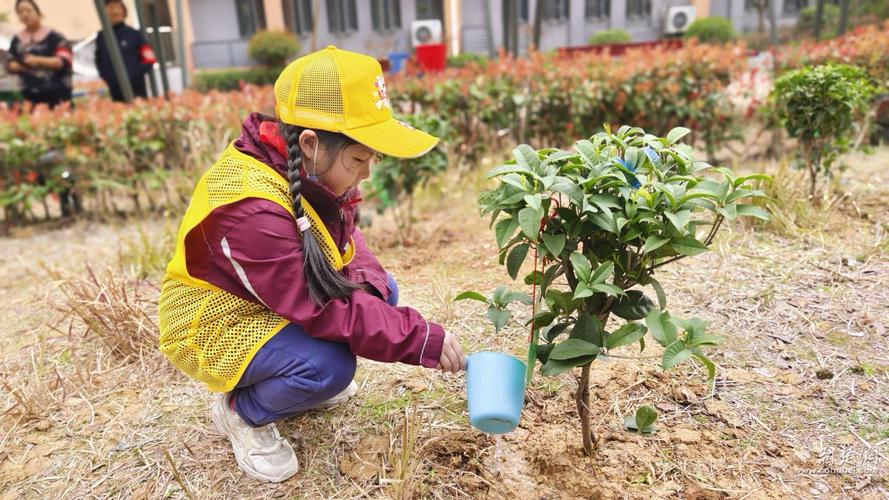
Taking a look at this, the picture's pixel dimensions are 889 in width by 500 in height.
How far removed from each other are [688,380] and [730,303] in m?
0.59

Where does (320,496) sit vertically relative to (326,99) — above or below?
below

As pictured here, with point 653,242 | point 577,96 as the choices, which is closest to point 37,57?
point 577,96

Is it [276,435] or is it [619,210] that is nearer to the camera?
[619,210]

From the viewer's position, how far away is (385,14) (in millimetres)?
18922

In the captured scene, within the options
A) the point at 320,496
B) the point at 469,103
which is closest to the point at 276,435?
the point at 320,496

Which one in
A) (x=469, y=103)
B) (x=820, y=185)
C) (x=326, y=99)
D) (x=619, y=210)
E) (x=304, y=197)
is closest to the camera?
(x=619, y=210)

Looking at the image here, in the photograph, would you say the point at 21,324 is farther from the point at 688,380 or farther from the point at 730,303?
the point at 730,303

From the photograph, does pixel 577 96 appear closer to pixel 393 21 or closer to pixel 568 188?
pixel 568 188

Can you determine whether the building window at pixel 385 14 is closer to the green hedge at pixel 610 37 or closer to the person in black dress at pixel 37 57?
the green hedge at pixel 610 37

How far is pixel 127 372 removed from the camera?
246 cm

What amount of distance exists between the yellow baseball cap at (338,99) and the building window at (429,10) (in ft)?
61.2

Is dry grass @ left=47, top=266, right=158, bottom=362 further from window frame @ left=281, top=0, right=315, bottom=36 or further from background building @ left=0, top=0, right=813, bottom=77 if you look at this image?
window frame @ left=281, top=0, right=315, bottom=36

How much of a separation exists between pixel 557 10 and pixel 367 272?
19.2m

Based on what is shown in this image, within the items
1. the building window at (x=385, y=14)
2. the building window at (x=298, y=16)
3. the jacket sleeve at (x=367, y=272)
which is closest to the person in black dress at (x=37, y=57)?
the jacket sleeve at (x=367, y=272)
